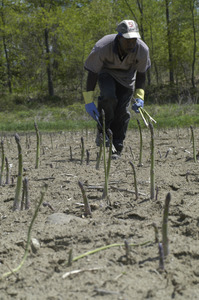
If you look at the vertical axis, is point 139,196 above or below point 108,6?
below

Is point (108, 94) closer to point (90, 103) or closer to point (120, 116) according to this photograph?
point (90, 103)

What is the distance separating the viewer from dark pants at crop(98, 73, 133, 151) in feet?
14.2

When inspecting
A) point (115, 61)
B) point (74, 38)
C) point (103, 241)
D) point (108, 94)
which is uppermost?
point (74, 38)

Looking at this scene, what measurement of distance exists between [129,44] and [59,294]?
302 cm

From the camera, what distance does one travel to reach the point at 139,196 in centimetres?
255

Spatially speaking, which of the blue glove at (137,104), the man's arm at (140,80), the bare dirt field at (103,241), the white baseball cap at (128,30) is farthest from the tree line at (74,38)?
the bare dirt field at (103,241)

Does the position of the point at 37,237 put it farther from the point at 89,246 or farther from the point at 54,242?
the point at 89,246

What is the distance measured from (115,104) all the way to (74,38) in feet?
59.7

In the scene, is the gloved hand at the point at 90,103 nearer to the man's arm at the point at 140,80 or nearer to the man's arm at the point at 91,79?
the man's arm at the point at 91,79

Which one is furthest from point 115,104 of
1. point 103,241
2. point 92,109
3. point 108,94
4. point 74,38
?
point 74,38

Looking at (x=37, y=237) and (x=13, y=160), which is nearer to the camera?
(x=37, y=237)

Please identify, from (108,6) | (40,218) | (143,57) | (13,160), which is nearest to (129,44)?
(143,57)

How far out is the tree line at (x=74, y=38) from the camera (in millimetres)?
21656

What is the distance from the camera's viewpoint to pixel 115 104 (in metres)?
4.41
